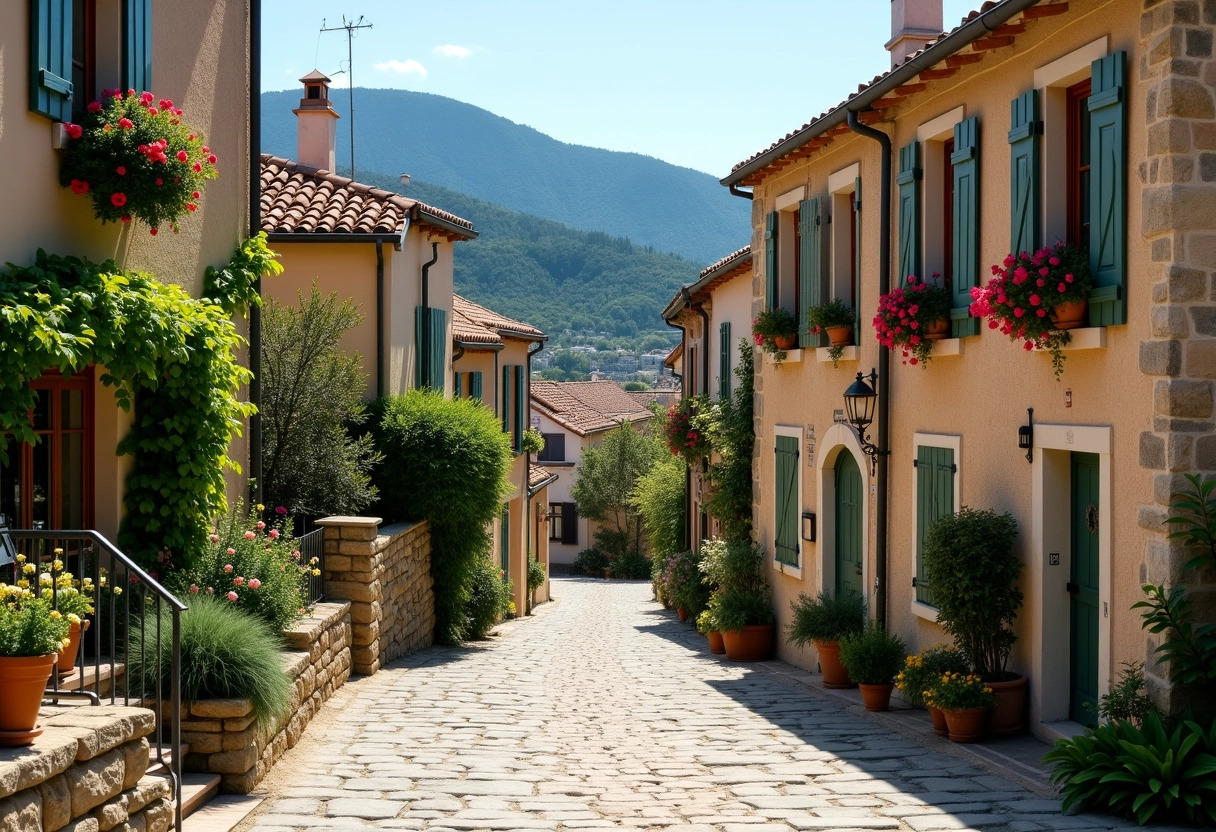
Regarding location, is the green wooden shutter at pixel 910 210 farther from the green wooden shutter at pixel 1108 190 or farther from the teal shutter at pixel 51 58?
the teal shutter at pixel 51 58

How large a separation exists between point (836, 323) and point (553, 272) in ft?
374

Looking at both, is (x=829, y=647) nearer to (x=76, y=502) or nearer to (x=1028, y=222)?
(x=1028, y=222)

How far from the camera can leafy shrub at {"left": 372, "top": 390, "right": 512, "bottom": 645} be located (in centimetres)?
1539

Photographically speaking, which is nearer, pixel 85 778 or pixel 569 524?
pixel 85 778

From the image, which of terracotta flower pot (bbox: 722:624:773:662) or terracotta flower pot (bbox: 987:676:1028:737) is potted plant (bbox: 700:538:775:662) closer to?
terracotta flower pot (bbox: 722:624:773:662)

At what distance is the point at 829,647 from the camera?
461 inches

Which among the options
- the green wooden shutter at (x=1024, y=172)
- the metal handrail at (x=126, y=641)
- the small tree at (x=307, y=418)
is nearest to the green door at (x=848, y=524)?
the green wooden shutter at (x=1024, y=172)

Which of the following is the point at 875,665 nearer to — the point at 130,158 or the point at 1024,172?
the point at 1024,172

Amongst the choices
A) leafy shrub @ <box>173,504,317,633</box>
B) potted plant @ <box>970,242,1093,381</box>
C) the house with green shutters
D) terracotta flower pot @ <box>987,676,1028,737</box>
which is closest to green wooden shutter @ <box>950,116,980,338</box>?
the house with green shutters

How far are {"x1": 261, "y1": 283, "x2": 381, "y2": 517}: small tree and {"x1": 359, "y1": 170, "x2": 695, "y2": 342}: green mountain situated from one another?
9625cm

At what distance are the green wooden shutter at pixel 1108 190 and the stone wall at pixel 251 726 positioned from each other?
229 inches

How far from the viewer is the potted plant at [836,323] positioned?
12.4 metres

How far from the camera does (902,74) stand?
33.1 ft

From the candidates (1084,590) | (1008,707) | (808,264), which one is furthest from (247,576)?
(808,264)
